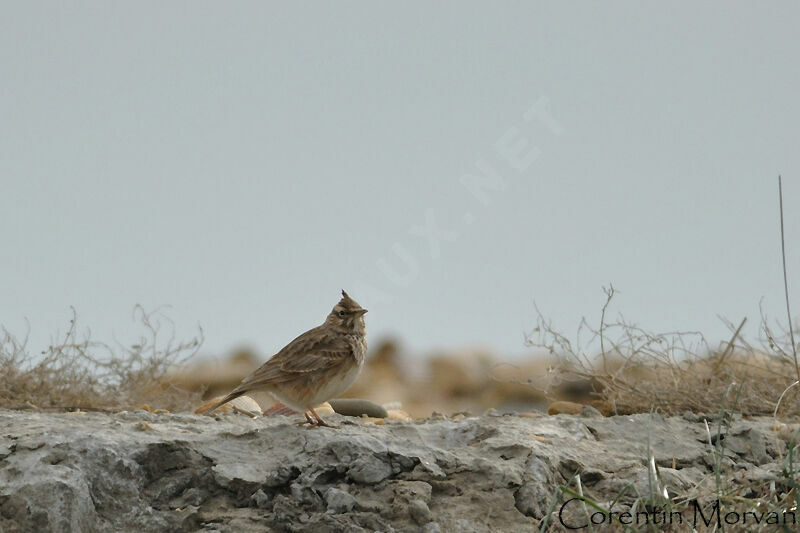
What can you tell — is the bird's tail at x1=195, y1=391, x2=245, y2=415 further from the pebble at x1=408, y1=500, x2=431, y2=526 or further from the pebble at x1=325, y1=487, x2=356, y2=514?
the pebble at x1=408, y1=500, x2=431, y2=526

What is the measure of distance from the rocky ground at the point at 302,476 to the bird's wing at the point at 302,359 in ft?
0.85

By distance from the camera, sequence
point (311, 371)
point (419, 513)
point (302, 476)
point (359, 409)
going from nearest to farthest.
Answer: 1. point (419, 513)
2. point (302, 476)
3. point (311, 371)
4. point (359, 409)

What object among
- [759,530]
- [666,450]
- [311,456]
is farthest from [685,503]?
[311,456]

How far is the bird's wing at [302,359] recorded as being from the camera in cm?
509

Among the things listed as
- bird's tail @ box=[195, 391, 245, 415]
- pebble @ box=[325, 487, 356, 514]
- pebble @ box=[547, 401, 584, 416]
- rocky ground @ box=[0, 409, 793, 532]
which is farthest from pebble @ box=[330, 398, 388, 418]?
pebble @ box=[325, 487, 356, 514]

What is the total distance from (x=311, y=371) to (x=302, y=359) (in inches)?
3.8

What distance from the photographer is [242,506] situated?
14.5ft

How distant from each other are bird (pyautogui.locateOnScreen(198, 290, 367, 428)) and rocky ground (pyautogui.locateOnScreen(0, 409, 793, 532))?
20 centimetres

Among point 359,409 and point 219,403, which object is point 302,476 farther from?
point 359,409

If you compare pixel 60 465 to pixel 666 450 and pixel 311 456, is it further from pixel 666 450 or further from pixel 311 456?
pixel 666 450

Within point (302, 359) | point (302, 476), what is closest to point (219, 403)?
point (302, 359)

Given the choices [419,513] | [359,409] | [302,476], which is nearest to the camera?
[419,513]

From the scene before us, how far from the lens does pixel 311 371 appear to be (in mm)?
5066

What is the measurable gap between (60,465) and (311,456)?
1187 millimetres
